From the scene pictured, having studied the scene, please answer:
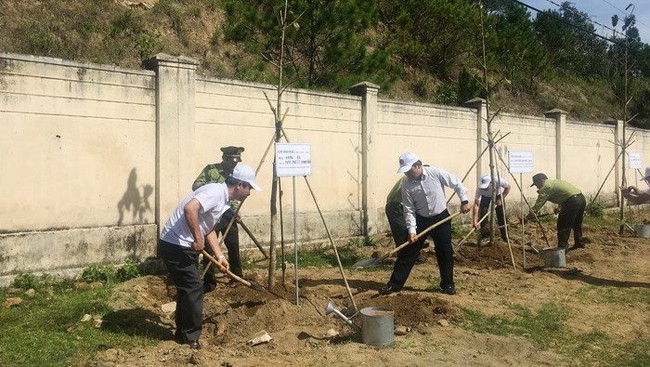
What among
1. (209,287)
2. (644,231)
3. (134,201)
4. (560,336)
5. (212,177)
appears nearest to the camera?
(560,336)

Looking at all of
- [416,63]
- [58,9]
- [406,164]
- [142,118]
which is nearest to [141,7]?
[58,9]

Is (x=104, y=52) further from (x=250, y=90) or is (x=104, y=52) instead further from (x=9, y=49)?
(x=250, y=90)

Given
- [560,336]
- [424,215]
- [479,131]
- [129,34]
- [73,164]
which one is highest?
[129,34]

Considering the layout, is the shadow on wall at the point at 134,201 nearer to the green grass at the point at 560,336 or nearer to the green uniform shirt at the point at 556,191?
the green grass at the point at 560,336

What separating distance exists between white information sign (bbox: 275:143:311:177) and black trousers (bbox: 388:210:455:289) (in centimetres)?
143

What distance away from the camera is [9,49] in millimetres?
12719

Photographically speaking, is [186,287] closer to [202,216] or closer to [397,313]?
[202,216]

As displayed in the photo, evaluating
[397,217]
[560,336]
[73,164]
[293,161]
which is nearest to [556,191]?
[397,217]

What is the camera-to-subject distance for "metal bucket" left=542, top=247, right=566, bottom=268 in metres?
7.68

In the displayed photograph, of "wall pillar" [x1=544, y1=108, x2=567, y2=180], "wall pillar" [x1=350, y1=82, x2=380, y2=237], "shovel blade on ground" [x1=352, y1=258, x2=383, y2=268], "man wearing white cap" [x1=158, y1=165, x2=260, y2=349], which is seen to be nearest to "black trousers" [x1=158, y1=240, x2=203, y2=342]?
"man wearing white cap" [x1=158, y1=165, x2=260, y2=349]

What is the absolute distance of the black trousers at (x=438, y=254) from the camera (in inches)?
243

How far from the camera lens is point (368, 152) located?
9.47 m

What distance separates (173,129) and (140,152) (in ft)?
1.66

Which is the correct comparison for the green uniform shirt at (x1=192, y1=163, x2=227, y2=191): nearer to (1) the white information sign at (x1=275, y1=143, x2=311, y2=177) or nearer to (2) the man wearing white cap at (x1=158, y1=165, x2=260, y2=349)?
(1) the white information sign at (x1=275, y1=143, x2=311, y2=177)
